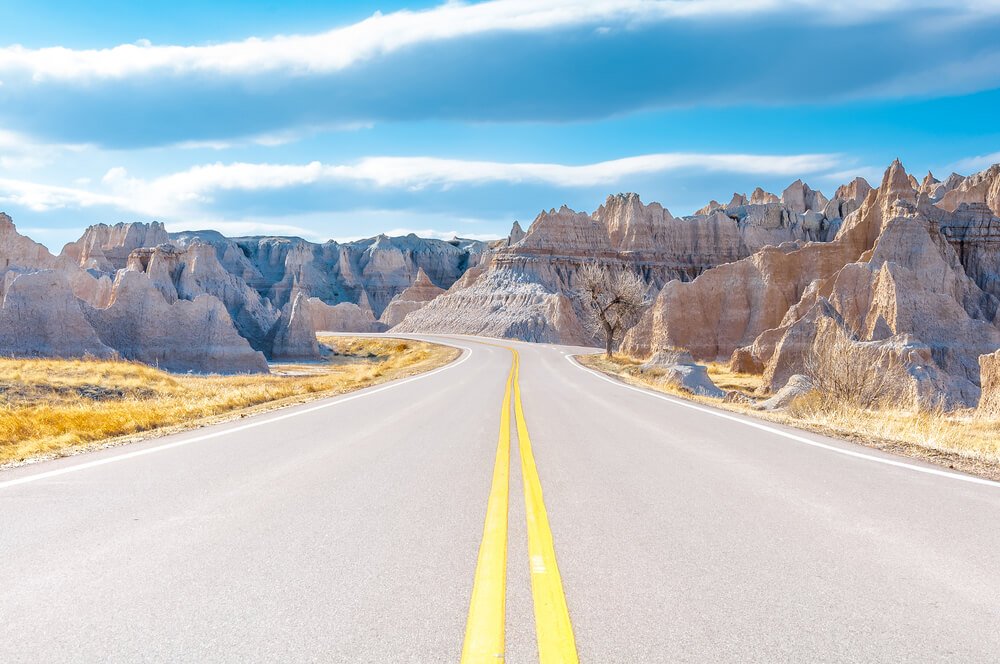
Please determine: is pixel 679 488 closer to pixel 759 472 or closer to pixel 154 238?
pixel 759 472

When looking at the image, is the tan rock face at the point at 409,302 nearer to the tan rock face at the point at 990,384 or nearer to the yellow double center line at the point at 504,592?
the tan rock face at the point at 990,384

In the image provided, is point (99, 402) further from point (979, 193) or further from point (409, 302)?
point (979, 193)

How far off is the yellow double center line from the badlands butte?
862 inches

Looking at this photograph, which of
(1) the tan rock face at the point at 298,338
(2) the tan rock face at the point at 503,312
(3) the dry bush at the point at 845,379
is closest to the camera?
(3) the dry bush at the point at 845,379

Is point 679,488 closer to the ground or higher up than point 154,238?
closer to the ground

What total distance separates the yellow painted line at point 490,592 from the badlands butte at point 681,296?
22.0 m

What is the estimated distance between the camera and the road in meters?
3.49

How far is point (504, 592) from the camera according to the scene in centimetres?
417

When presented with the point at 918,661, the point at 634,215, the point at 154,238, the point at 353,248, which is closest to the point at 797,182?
the point at 634,215

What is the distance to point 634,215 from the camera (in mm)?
118688

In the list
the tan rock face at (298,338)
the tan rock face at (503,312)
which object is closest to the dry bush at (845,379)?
the tan rock face at (298,338)

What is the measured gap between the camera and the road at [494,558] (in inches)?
137

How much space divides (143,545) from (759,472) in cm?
576

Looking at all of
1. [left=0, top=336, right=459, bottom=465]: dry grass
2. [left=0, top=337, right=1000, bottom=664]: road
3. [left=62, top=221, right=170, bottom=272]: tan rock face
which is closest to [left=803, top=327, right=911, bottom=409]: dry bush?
[left=0, top=337, right=1000, bottom=664]: road
